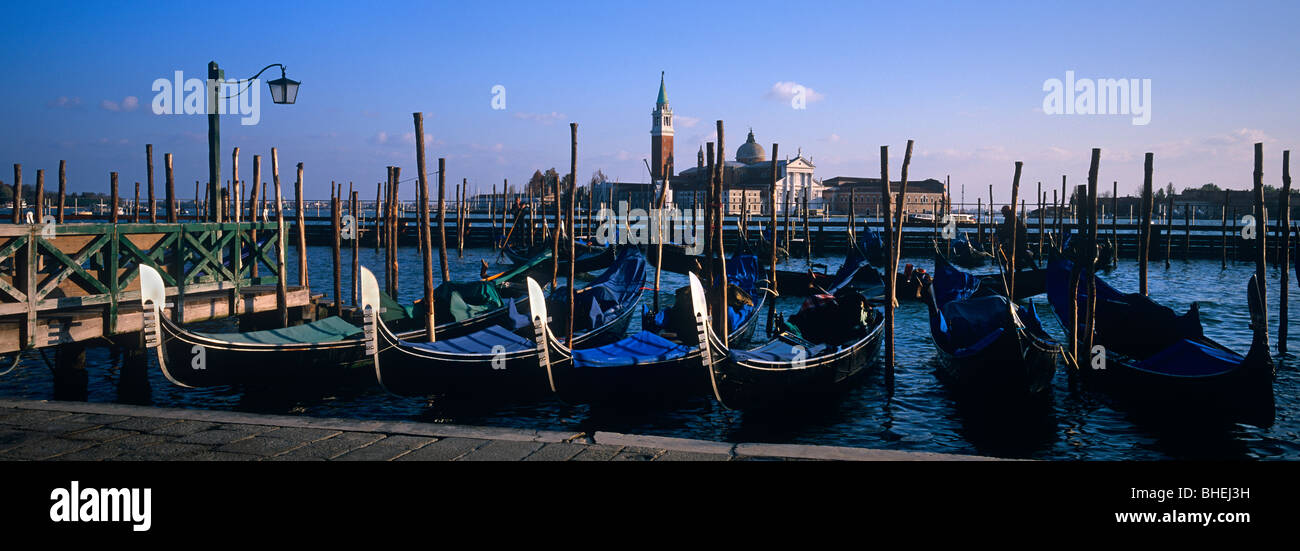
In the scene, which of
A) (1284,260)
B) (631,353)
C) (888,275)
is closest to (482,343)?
(631,353)

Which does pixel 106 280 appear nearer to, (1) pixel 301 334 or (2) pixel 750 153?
(1) pixel 301 334

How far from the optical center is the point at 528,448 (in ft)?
10.6

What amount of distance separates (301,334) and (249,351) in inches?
23.5

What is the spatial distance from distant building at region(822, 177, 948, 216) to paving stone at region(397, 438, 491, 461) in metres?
75.7

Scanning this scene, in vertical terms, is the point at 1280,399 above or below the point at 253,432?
below

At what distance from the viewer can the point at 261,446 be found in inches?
128

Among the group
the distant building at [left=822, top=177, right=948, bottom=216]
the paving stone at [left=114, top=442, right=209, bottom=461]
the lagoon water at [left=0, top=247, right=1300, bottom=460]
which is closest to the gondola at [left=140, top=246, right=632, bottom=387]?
the lagoon water at [left=0, top=247, right=1300, bottom=460]

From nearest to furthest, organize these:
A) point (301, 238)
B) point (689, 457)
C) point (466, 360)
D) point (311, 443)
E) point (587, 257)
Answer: point (689, 457)
point (311, 443)
point (466, 360)
point (301, 238)
point (587, 257)

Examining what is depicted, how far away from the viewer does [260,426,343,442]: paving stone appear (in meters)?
3.39

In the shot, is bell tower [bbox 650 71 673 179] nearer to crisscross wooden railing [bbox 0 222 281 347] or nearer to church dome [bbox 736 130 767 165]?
church dome [bbox 736 130 767 165]

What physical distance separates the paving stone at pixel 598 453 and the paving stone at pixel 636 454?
0.03 m
